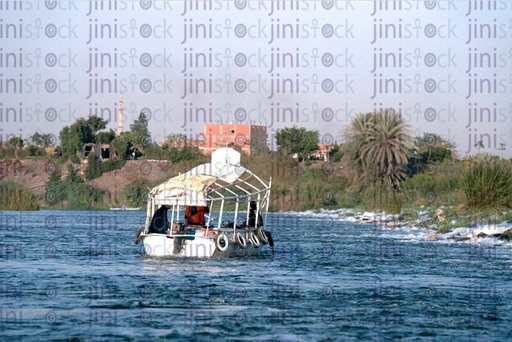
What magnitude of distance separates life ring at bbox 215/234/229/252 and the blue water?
1.81 feet

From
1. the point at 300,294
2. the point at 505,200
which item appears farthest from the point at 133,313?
the point at 505,200

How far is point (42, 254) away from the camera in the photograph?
28.2 m

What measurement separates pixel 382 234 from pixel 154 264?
73.9 ft

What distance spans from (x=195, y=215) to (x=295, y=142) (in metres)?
122

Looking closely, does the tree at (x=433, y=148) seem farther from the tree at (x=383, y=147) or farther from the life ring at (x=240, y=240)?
the life ring at (x=240, y=240)

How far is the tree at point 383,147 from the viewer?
3280 inches

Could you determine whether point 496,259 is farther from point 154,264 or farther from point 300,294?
point 154,264

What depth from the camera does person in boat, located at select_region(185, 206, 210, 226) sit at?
88.6 ft

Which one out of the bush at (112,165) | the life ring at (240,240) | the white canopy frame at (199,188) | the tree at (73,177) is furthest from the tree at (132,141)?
the life ring at (240,240)

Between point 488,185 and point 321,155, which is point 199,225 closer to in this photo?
point 488,185

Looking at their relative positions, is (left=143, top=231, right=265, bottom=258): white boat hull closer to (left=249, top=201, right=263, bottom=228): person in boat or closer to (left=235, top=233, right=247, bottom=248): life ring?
(left=235, top=233, right=247, bottom=248): life ring

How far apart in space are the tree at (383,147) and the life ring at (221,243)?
60887 millimetres

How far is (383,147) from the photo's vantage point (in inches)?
3285

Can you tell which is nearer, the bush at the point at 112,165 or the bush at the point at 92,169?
the bush at the point at 92,169
